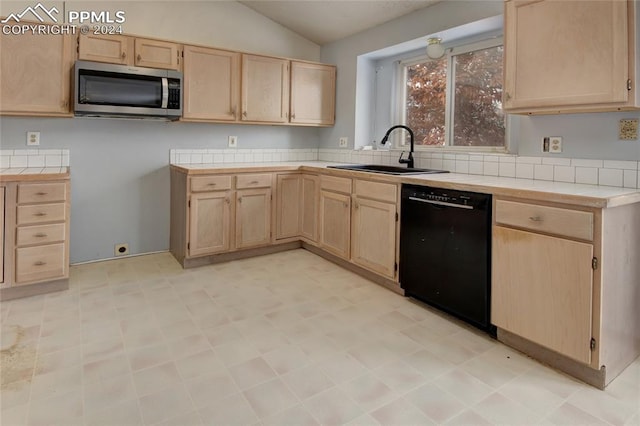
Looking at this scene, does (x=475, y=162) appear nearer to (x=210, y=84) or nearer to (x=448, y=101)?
(x=448, y=101)

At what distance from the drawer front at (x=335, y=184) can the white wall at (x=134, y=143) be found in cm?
112

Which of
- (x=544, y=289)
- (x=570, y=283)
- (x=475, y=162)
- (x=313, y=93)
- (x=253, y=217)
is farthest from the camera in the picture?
(x=313, y=93)

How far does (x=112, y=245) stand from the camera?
375cm

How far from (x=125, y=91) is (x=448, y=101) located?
270 centimetres

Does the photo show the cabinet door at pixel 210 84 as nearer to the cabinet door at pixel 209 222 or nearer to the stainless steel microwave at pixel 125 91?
the stainless steel microwave at pixel 125 91

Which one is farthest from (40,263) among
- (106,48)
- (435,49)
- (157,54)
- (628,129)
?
(628,129)

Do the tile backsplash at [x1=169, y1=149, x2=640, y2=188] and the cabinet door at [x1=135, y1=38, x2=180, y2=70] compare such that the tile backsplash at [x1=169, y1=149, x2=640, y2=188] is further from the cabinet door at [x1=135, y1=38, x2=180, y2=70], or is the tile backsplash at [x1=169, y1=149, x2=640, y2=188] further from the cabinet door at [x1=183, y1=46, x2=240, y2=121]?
the cabinet door at [x1=135, y1=38, x2=180, y2=70]

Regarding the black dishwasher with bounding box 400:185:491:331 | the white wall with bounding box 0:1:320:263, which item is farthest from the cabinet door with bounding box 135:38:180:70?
the black dishwasher with bounding box 400:185:491:331

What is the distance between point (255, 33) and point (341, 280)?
273 centimetres

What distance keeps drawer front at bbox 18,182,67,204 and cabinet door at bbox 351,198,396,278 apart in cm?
217

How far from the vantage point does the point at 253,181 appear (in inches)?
150

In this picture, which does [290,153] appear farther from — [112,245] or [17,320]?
[17,320]

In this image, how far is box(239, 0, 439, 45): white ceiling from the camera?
3.63 metres

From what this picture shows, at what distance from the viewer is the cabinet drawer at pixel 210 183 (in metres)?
3.49
